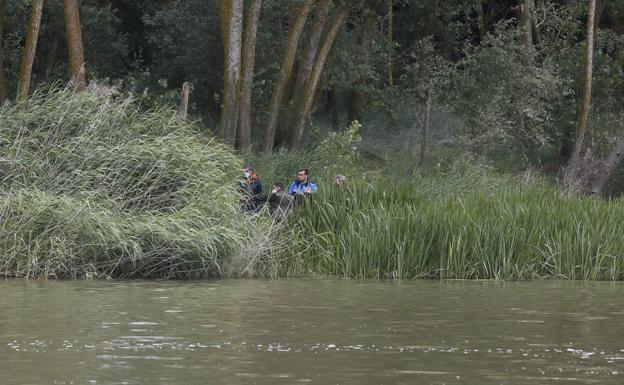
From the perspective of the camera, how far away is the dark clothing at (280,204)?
63.5 feet

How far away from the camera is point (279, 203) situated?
19.7 meters

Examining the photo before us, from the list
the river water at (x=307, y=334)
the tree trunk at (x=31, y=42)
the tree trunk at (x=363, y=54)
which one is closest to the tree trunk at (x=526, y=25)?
the tree trunk at (x=363, y=54)

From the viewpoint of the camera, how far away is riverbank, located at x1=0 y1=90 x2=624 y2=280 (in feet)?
57.6

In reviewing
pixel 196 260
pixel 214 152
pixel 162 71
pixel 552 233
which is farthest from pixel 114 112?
pixel 162 71

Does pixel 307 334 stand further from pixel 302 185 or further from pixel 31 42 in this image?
pixel 31 42

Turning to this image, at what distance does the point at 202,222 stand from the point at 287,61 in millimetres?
10138

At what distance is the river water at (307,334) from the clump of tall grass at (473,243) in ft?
5.14

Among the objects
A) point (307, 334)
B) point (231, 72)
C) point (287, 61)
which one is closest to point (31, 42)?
point (231, 72)

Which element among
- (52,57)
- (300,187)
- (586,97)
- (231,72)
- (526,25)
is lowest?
(300,187)

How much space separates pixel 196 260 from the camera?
17906 mm

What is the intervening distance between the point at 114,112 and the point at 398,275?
499 centimetres

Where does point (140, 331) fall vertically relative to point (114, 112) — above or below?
below

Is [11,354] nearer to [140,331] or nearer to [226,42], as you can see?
[140,331]

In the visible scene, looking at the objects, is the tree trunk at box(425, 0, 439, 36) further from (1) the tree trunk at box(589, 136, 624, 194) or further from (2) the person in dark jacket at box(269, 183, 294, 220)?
(2) the person in dark jacket at box(269, 183, 294, 220)
